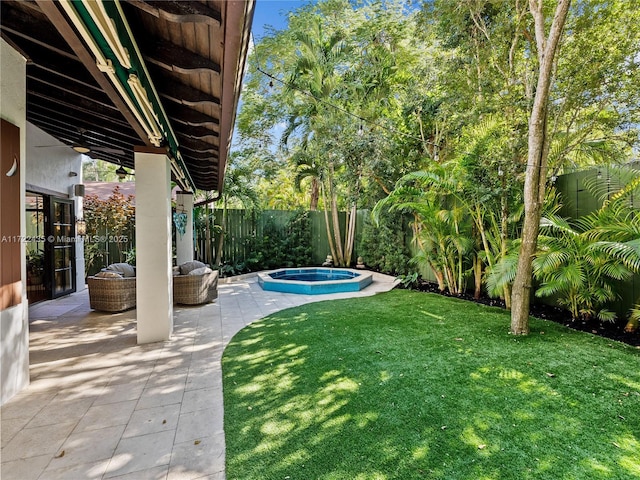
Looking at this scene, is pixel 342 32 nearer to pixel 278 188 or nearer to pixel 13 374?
pixel 278 188

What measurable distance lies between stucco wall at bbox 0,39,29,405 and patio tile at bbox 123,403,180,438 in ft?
4.08

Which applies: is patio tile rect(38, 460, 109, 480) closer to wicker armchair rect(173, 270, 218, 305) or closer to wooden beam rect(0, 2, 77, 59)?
wooden beam rect(0, 2, 77, 59)

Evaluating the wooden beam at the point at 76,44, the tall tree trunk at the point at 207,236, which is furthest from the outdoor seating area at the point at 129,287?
the wooden beam at the point at 76,44

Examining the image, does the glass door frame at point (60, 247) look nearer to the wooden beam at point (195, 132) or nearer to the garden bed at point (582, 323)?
the wooden beam at point (195, 132)

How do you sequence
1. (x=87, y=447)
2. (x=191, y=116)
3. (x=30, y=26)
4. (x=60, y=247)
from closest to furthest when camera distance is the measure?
1. (x=87, y=447)
2. (x=30, y=26)
3. (x=191, y=116)
4. (x=60, y=247)

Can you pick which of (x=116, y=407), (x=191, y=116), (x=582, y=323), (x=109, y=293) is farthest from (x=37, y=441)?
(x=582, y=323)

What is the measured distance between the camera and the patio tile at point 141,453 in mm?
1982

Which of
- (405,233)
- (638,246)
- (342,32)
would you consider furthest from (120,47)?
(342,32)

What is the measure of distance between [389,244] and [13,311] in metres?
7.90

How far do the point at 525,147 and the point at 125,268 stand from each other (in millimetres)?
7344

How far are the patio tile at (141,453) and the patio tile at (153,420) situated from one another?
A: 0.21 ft

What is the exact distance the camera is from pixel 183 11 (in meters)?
1.77

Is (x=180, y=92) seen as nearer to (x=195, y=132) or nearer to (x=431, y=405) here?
(x=195, y=132)

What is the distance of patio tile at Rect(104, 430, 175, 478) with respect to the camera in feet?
6.50
